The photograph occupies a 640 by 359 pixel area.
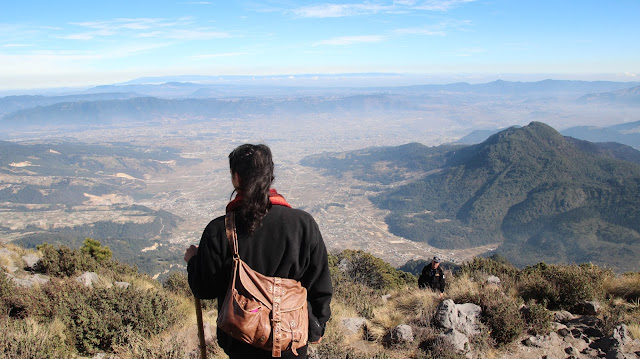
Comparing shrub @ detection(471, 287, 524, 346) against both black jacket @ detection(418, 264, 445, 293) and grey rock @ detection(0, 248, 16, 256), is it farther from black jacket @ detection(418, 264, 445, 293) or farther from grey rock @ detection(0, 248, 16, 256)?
grey rock @ detection(0, 248, 16, 256)

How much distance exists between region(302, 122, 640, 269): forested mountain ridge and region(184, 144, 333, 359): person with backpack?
65819mm

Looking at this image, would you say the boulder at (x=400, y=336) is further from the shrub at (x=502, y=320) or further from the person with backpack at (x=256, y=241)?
the person with backpack at (x=256, y=241)

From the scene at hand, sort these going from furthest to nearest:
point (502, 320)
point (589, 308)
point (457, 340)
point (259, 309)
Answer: point (589, 308) → point (502, 320) → point (457, 340) → point (259, 309)

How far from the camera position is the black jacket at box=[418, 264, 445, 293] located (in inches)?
252

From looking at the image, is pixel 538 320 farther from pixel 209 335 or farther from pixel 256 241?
pixel 256 241

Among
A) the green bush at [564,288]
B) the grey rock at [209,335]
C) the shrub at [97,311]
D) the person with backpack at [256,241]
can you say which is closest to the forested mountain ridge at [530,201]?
the green bush at [564,288]

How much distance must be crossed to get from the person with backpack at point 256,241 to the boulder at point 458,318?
10.5 ft

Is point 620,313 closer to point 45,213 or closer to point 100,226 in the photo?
point 100,226

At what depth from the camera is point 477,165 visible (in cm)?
11462

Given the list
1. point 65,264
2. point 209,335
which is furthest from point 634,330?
point 65,264

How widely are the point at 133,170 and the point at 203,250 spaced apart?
167 m

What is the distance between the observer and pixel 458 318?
4.54m

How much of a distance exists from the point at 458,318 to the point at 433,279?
1.97 meters

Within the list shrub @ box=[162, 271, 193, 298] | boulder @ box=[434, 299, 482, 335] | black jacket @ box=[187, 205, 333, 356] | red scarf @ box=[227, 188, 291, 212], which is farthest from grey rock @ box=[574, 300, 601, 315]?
shrub @ box=[162, 271, 193, 298]
